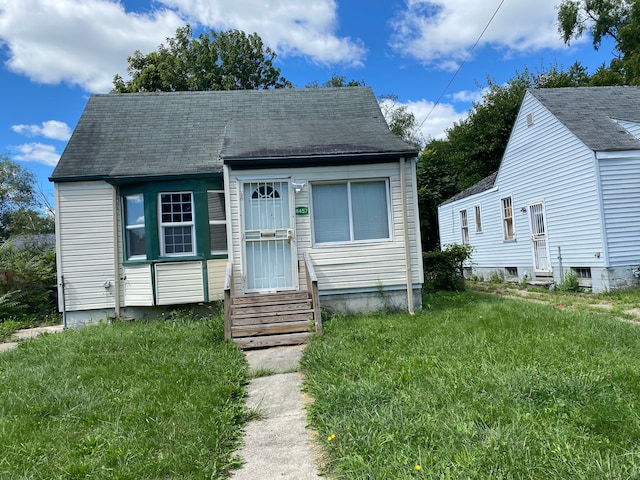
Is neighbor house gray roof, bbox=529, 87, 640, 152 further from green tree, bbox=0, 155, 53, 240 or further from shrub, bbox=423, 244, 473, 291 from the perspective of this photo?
green tree, bbox=0, 155, 53, 240

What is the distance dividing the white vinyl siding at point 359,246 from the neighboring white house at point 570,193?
585cm

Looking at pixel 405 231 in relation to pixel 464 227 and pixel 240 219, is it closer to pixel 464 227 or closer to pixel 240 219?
pixel 240 219

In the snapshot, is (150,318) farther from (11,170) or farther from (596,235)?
(11,170)

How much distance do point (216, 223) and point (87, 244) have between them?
2997 mm

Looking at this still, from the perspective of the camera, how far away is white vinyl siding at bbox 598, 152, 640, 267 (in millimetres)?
10438

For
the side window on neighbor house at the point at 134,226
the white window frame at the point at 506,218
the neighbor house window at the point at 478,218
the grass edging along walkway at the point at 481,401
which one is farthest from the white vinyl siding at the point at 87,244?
the neighbor house window at the point at 478,218

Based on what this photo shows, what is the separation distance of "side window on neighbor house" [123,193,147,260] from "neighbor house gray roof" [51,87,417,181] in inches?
27.0

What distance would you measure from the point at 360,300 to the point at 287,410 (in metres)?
4.51

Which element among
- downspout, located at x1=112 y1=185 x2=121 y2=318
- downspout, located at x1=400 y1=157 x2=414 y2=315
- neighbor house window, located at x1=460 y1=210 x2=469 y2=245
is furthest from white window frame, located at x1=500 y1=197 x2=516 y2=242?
downspout, located at x1=112 y1=185 x2=121 y2=318

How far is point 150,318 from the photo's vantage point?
356 inches

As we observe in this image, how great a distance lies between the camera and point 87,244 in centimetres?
910

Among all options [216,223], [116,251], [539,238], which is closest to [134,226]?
[116,251]

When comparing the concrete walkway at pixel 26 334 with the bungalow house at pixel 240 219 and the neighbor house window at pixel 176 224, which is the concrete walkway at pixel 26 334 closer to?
the bungalow house at pixel 240 219

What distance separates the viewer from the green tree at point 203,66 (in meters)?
25.4
